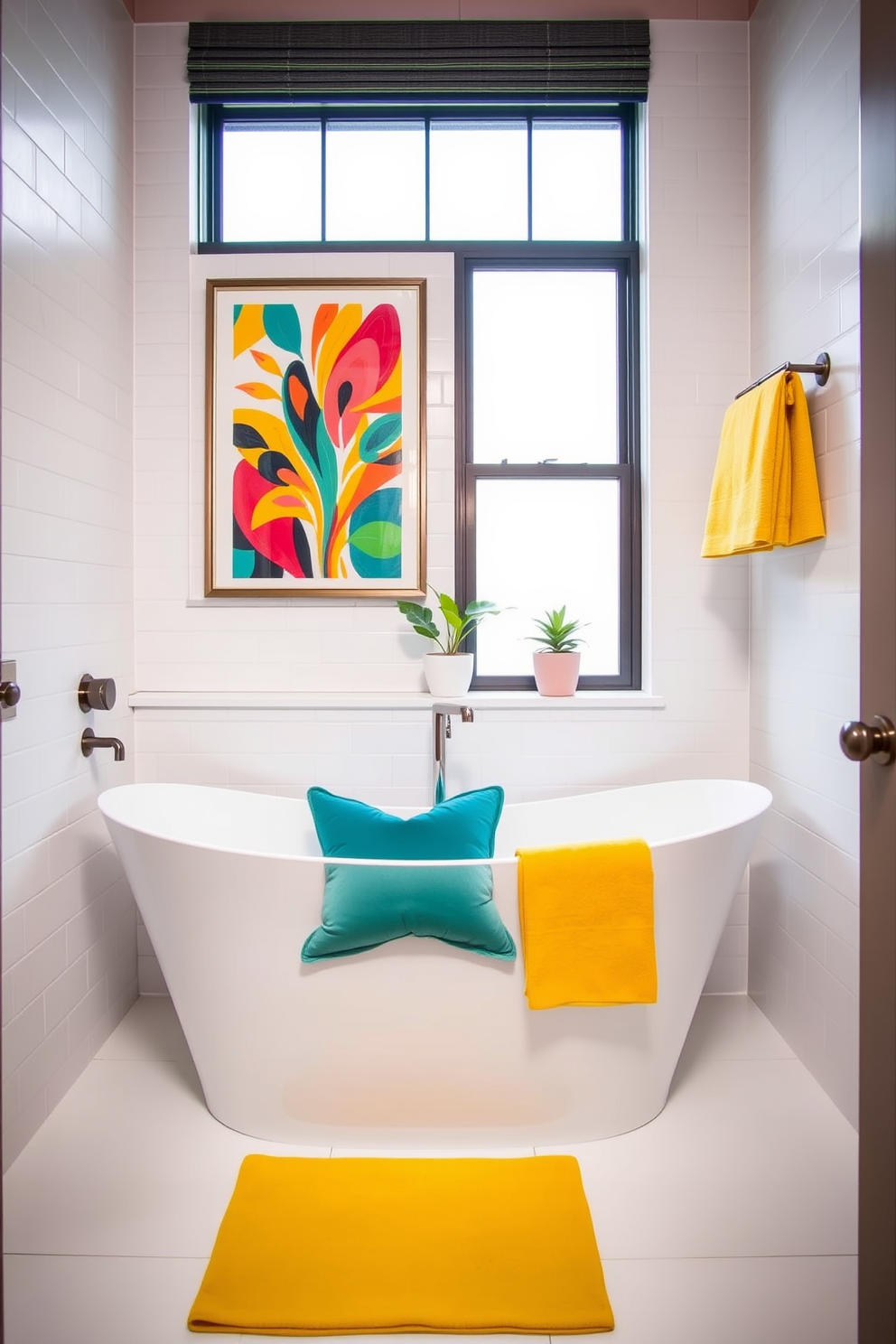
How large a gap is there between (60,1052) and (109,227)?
2295mm

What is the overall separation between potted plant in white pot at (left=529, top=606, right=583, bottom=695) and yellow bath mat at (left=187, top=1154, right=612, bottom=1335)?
4.44 ft

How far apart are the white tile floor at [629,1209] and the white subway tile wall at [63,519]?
19 centimetres

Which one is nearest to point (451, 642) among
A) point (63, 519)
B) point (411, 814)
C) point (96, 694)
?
point (411, 814)

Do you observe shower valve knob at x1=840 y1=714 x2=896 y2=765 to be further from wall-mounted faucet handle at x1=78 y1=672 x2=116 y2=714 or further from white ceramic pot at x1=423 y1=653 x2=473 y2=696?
wall-mounted faucet handle at x1=78 y1=672 x2=116 y2=714

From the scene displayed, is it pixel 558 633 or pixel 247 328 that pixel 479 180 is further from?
pixel 558 633

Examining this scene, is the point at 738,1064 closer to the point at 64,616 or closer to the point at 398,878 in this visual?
the point at 398,878

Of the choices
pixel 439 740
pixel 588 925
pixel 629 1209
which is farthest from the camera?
pixel 439 740

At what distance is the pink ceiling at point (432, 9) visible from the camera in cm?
279

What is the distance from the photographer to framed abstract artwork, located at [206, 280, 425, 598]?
2873 millimetres

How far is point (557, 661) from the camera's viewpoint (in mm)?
2814

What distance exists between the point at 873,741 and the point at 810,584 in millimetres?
1372

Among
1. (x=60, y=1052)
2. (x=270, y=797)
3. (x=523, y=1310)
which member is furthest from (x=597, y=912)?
(x=60, y=1052)

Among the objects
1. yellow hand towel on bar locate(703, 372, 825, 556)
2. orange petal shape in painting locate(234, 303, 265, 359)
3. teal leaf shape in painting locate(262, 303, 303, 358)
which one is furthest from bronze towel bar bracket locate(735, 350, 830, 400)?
orange petal shape in painting locate(234, 303, 265, 359)

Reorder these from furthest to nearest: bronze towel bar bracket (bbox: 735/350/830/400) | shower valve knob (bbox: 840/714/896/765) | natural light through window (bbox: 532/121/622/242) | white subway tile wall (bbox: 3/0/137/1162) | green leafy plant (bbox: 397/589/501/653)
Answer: natural light through window (bbox: 532/121/622/242) < green leafy plant (bbox: 397/589/501/653) < bronze towel bar bracket (bbox: 735/350/830/400) < white subway tile wall (bbox: 3/0/137/1162) < shower valve knob (bbox: 840/714/896/765)
